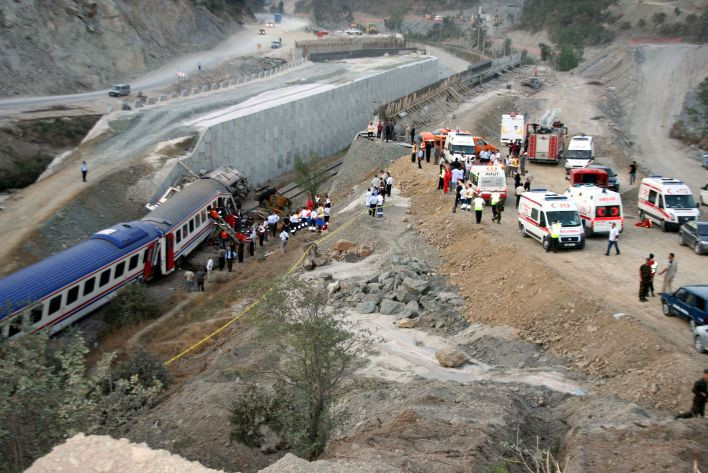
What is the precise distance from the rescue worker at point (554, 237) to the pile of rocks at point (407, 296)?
12.7 feet

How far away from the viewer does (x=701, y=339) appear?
62.5ft

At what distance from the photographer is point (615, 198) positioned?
1143 inches

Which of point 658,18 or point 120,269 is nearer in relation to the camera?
point 120,269

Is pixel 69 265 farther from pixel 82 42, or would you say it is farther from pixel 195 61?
pixel 195 61

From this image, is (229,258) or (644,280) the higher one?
(644,280)

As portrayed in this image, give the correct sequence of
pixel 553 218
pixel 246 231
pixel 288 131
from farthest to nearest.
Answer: pixel 288 131, pixel 246 231, pixel 553 218

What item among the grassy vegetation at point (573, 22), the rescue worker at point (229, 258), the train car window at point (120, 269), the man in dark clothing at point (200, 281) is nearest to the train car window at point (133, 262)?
the train car window at point (120, 269)

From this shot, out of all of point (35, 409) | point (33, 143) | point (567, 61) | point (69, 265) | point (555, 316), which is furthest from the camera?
point (567, 61)

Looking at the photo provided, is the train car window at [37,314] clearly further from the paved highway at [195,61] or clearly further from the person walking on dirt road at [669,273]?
the paved highway at [195,61]

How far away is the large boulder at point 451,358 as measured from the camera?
20.6 m

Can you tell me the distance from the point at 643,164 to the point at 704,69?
118 feet

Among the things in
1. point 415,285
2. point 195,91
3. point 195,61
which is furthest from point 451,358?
point 195,61

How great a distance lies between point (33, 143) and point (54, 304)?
2720 centimetres

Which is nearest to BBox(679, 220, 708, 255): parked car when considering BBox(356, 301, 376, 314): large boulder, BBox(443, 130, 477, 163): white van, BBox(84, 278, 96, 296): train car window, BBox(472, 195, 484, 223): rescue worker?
BBox(472, 195, 484, 223): rescue worker
